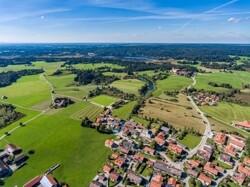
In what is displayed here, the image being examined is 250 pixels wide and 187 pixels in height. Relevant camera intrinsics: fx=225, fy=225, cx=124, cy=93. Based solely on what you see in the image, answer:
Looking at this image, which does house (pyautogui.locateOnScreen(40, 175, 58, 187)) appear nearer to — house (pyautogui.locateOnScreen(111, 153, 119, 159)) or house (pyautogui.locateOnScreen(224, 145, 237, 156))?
house (pyautogui.locateOnScreen(111, 153, 119, 159))

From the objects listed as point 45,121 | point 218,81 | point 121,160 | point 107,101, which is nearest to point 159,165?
point 121,160

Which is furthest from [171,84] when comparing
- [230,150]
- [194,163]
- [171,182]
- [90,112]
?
[171,182]

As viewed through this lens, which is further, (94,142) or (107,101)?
(107,101)

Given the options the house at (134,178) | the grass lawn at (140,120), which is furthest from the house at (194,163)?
the grass lawn at (140,120)

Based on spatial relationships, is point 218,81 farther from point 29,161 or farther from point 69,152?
point 29,161

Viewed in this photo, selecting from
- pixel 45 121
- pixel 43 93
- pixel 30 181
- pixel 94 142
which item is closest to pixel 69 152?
pixel 94 142

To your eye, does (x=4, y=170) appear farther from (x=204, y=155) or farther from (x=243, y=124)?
(x=243, y=124)

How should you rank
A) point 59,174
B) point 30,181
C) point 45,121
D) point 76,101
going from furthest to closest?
point 76,101
point 45,121
point 59,174
point 30,181

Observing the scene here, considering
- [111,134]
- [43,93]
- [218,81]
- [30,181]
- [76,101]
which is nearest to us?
[30,181]
